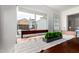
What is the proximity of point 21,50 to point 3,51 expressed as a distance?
0.26m

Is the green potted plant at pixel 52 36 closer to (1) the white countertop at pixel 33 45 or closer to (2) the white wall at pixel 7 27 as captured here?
(1) the white countertop at pixel 33 45

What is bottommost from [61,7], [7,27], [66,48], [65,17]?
[66,48]

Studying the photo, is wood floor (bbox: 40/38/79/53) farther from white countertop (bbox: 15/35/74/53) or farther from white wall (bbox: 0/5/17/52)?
white wall (bbox: 0/5/17/52)

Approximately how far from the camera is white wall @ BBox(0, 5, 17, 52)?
1.37 metres

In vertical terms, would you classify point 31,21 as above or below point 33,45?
above

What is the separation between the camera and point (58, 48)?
1369mm

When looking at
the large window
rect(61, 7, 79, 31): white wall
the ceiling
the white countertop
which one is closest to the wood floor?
the white countertop

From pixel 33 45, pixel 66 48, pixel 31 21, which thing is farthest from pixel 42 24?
pixel 66 48

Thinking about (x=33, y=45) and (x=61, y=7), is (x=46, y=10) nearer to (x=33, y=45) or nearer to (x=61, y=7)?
(x=61, y=7)

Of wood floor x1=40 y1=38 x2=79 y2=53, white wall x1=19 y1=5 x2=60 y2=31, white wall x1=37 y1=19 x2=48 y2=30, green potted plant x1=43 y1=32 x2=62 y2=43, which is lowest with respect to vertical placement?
wood floor x1=40 y1=38 x2=79 y2=53

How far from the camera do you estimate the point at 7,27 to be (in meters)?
1.38

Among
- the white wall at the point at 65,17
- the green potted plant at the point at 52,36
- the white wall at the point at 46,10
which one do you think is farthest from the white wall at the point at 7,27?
the white wall at the point at 65,17

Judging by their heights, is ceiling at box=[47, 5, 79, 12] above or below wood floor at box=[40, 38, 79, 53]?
above
